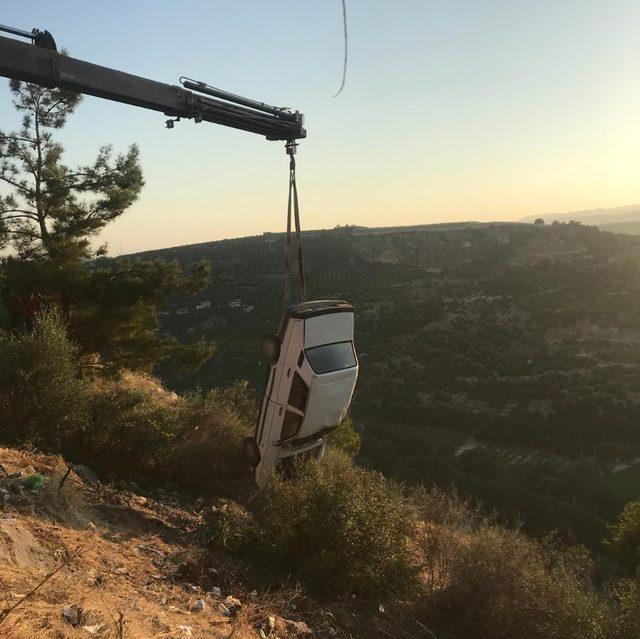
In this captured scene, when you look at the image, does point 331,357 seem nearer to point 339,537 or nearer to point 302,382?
point 302,382

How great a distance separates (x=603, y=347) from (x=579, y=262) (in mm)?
22752

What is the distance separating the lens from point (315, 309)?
8.24m

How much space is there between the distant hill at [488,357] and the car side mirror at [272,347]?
1901 centimetres

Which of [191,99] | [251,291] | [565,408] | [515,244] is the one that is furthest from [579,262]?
[191,99]

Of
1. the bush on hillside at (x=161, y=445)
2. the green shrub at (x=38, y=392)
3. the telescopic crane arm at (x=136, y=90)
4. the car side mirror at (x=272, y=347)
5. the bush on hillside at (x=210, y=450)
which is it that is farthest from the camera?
the bush on hillside at (x=210, y=450)

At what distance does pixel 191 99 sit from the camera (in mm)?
7711

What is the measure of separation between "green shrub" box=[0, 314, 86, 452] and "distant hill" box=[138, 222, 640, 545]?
20.6m

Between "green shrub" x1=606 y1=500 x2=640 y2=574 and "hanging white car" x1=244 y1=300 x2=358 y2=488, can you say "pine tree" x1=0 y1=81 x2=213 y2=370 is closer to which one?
"hanging white car" x1=244 y1=300 x2=358 y2=488

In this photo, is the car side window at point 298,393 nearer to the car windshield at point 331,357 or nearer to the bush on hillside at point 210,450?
the car windshield at point 331,357

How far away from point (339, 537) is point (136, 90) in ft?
22.4

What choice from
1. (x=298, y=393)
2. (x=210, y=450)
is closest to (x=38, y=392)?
(x=210, y=450)

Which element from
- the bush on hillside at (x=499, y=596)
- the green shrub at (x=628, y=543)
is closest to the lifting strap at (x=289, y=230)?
the bush on hillside at (x=499, y=596)

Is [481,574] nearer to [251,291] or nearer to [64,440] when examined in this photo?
[64,440]

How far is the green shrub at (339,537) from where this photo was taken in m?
6.60
